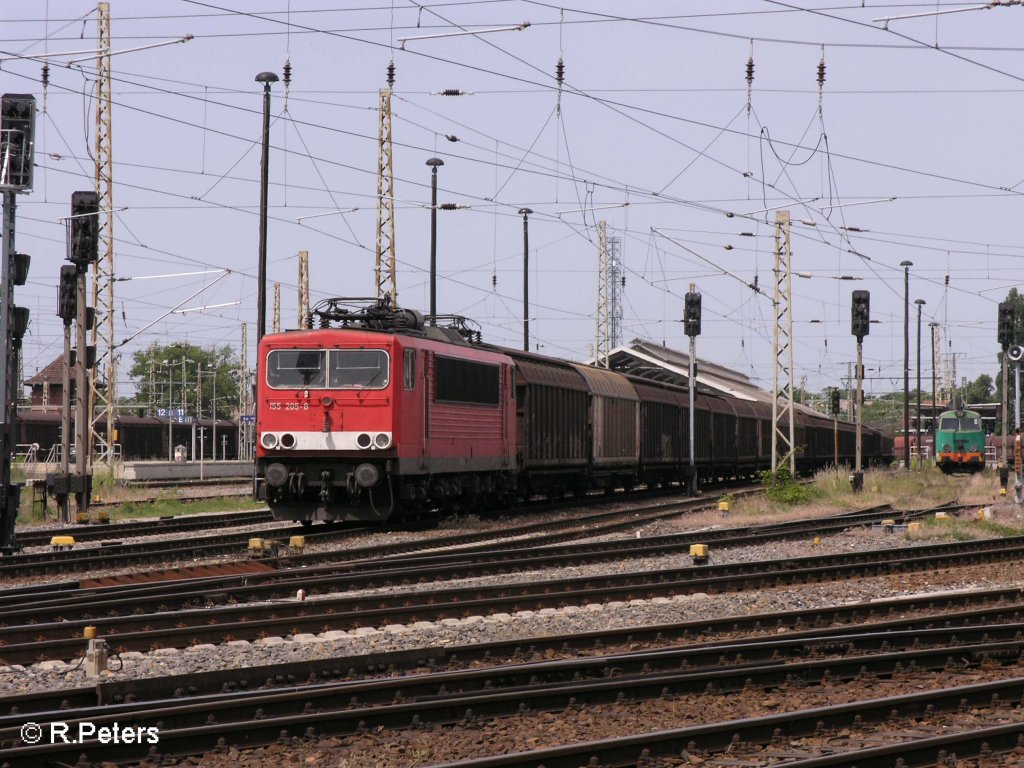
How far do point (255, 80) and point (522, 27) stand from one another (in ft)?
32.1

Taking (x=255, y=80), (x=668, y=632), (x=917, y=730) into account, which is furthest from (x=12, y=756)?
(x=255, y=80)

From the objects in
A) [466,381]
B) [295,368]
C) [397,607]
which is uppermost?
[295,368]

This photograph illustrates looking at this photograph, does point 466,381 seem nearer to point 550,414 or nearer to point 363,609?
point 550,414

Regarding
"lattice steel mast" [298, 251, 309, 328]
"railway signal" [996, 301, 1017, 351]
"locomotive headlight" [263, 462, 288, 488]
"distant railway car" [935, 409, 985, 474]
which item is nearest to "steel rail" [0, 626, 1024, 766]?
"locomotive headlight" [263, 462, 288, 488]

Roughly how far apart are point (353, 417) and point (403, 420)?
2.63ft

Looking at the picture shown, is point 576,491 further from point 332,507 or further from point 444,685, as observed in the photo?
point 444,685

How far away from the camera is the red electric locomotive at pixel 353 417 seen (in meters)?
21.0

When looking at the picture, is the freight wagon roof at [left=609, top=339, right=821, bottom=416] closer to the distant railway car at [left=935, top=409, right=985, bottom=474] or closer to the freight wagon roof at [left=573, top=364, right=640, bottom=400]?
the distant railway car at [left=935, top=409, right=985, bottom=474]

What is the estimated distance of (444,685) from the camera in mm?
8750

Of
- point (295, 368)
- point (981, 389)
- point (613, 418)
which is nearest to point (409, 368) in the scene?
point (295, 368)

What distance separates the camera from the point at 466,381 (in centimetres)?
2397

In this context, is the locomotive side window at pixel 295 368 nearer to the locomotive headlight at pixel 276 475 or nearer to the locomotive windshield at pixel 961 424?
the locomotive headlight at pixel 276 475

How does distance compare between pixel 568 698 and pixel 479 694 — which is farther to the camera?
pixel 479 694

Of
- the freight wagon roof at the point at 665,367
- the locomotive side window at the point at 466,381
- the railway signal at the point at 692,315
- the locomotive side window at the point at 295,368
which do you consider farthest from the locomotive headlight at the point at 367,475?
the freight wagon roof at the point at 665,367
